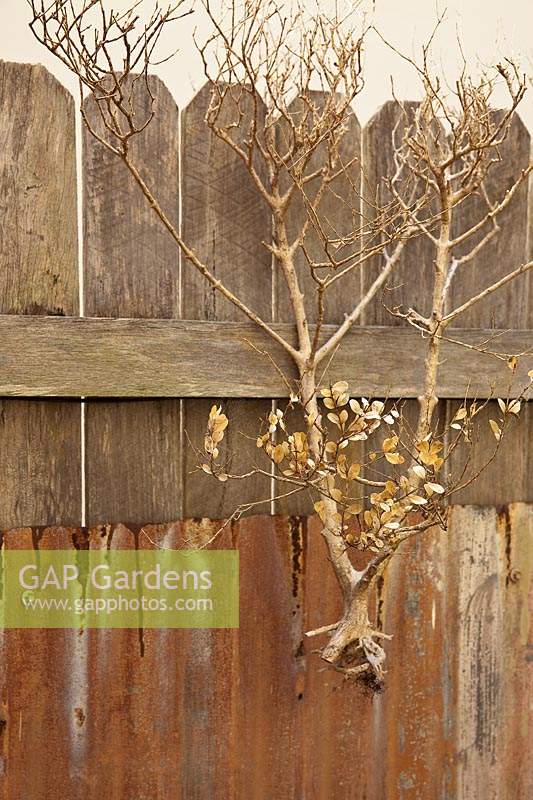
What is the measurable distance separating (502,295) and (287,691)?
3.19 ft

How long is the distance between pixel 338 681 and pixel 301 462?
569mm

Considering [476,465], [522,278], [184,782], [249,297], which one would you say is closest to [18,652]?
[184,782]

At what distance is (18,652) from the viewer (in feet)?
5.38

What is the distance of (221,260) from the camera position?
5.56ft

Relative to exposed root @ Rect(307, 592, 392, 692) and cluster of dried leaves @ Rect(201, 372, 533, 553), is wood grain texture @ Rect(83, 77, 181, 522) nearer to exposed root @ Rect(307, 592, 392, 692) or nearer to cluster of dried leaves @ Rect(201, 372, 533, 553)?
cluster of dried leaves @ Rect(201, 372, 533, 553)

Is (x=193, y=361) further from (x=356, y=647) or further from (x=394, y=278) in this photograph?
(x=356, y=647)

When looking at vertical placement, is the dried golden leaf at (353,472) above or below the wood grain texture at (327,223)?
below

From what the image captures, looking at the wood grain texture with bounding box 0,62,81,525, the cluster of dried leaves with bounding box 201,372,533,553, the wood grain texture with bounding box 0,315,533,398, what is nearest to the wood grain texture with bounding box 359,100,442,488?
the wood grain texture with bounding box 0,315,533,398

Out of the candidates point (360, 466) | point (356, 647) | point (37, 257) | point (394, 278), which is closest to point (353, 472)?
point (360, 466)

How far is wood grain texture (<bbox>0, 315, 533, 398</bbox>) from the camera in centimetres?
157

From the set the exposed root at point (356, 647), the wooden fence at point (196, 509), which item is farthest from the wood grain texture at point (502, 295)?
the exposed root at point (356, 647)

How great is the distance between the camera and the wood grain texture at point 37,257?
1579 millimetres

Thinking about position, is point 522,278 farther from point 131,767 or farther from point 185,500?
point 131,767

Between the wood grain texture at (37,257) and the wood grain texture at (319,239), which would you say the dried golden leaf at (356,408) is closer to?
the wood grain texture at (319,239)
